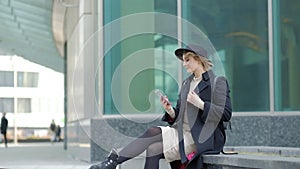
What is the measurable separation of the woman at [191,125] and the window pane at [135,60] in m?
4.36

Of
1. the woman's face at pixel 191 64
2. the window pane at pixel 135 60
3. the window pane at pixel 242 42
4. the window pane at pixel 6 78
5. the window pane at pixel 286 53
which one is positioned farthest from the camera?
the window pane at pixel 6 78

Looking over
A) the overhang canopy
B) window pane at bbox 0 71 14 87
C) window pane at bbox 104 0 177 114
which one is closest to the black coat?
window pane at bbox 104 0 177 114

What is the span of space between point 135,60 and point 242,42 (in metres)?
1.72

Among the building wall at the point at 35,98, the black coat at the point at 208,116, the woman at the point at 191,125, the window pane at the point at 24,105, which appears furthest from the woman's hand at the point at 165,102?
the window pane at the point at 24,105

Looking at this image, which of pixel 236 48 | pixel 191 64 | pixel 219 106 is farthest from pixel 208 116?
pixel 236 48

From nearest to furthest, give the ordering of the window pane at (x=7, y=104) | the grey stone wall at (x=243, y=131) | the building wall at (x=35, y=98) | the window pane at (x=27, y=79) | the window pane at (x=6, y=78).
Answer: the grey stone wall at (x=243, y=131) → the window pane at (x=6, y=78) → the window pane at (x=7, y=104) → the building wall at (x=35, y=98) → the window pane at (x=27, y=79)

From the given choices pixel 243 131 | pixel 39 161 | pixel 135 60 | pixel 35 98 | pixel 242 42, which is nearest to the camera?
pixel 243 131

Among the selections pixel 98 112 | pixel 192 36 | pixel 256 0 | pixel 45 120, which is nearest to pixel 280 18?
pixel 256 0

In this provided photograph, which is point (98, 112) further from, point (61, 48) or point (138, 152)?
point (61, 48)

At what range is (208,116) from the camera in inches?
204

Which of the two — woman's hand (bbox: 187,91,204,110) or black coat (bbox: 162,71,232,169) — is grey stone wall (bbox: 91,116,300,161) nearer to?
black coat (bbox: 162,71,232,169)

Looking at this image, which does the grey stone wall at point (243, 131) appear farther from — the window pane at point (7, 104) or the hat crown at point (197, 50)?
the window pane at point (7, 104)

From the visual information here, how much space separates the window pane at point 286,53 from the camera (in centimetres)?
954

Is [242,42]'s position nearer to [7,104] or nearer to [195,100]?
[195,100]
